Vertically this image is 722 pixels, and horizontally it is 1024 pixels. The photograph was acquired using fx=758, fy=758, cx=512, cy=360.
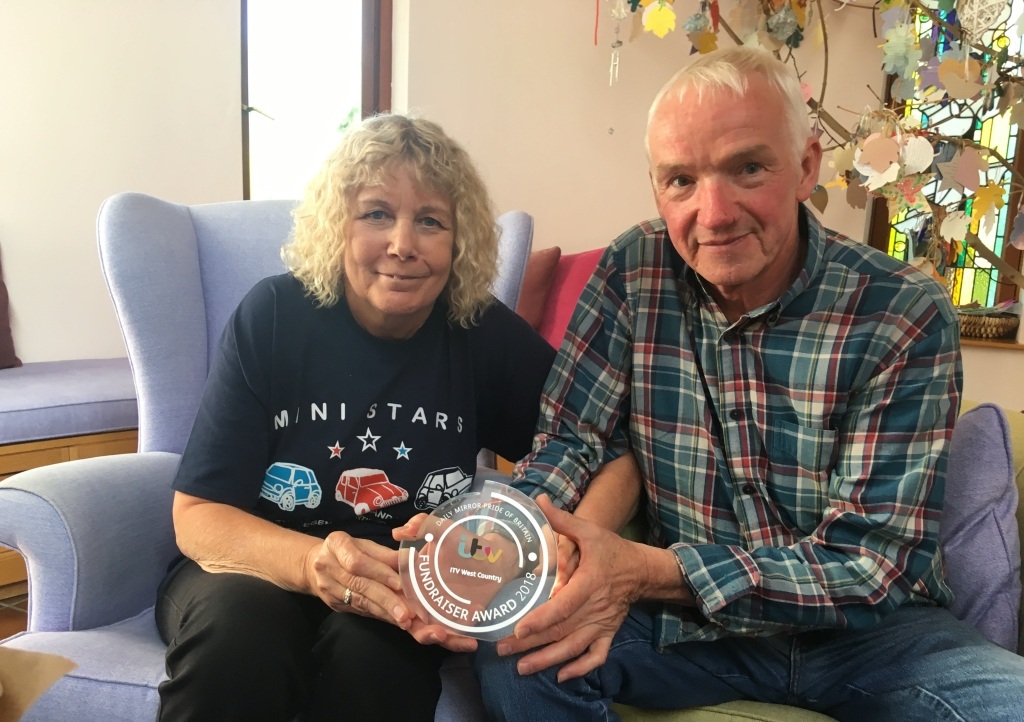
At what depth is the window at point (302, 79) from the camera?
3057 millimetres

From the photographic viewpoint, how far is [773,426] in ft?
3.54

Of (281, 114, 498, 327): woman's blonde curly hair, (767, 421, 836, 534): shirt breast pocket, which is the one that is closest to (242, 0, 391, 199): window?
(281, 114, 498, 327): woman's blonde curly hair

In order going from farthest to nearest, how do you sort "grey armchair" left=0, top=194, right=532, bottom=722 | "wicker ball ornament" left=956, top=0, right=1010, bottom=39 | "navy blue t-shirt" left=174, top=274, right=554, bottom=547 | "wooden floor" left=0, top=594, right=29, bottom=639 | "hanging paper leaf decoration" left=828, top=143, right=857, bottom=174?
1. "wooden floor" left=0, top=594, right=29, bottom=639
2. "hanging paper leaf decoration" left=828, top=143, right=857, bottom=174
3. "wicker ball ornament" left=956, top=0, right=1010, bottom=39
4. "navy blue t-shirt" left=174, top=274, right=554, bottom=547
5. "grey armchair" left=0, top=194, right=532, bottom=722

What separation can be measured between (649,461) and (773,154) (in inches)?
19.0

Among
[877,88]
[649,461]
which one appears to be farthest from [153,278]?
[877,88]

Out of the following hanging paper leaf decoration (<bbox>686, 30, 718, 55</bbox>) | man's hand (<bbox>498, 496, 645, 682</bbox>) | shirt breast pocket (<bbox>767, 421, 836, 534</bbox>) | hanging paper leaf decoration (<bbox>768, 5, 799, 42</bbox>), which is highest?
hanging paper leaf decoration (<bbox>768, 5, 799, 42</bbox>)

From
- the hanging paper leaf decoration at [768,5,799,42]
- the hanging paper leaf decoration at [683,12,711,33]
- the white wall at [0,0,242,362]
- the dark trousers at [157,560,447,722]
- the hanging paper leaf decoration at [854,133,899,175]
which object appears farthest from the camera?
the white wall at [0,0,242,362]

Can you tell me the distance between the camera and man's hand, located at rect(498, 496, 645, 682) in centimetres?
91

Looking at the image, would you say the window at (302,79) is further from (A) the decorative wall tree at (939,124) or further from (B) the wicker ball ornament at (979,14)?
(B) the wicker ball ornament at (979,14)

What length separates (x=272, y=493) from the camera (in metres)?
1.16

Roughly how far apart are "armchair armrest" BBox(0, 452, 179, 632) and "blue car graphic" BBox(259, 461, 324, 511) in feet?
0.77

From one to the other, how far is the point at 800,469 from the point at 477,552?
47 centimetres

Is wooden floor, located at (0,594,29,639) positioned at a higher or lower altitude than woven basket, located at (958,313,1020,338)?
lower

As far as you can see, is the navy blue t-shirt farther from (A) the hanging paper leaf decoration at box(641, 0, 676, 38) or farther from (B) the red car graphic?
(A) the hanging paper leaf decoration at box(641, 0, 676, 38)
